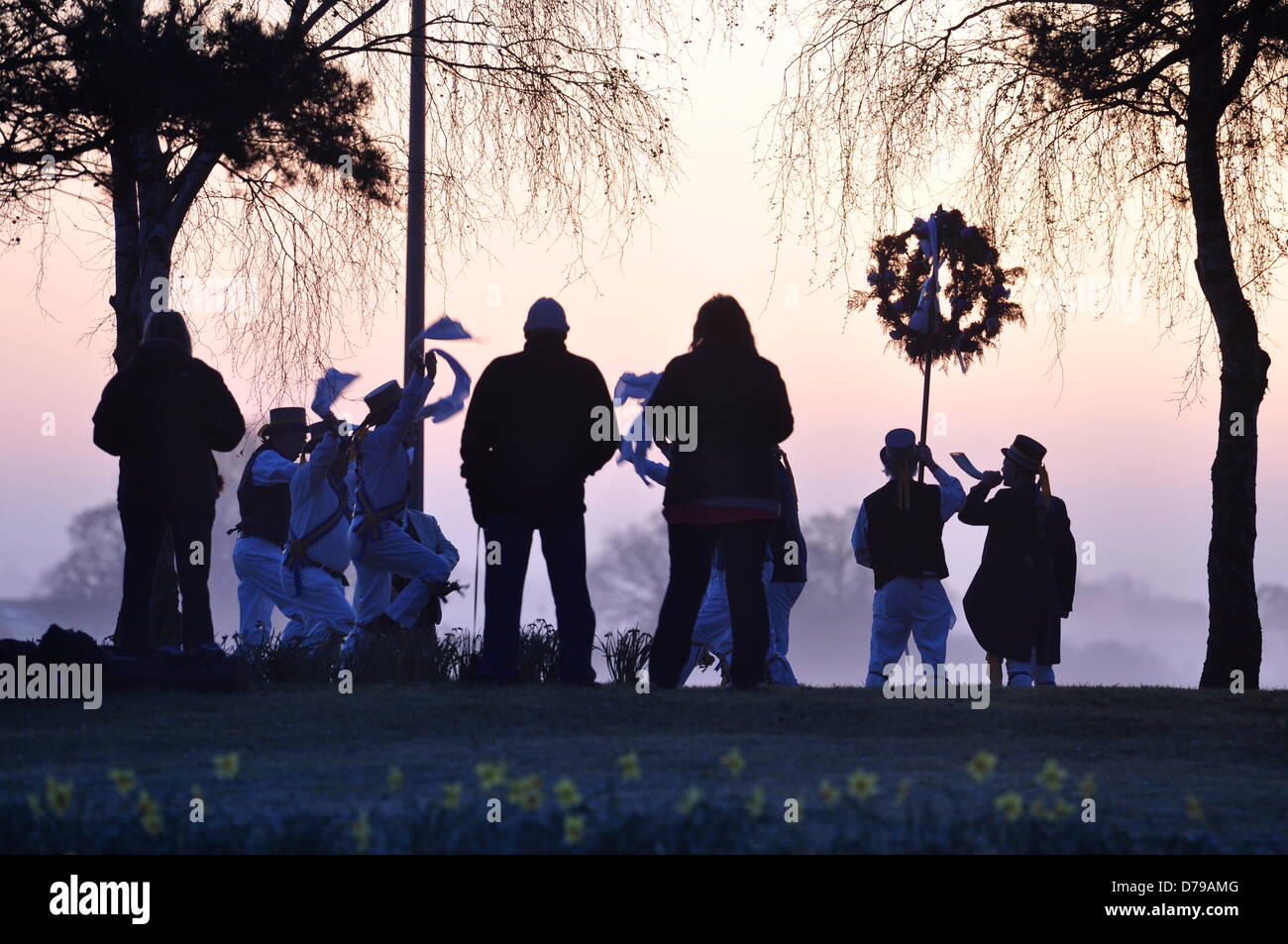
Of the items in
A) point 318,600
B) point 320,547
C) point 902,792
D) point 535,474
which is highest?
point 320,547

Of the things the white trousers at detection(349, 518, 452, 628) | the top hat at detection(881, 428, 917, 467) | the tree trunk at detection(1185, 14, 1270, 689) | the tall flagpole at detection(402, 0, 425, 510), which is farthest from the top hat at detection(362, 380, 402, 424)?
the tree trunk at detection(1185, 14, 1270, 689)

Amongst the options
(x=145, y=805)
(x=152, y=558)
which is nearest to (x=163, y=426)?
(x=152, y=558)

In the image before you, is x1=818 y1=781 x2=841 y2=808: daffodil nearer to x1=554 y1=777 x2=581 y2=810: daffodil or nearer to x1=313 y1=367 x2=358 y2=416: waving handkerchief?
x1=554 y1=777 x2=581 y2=810: daffodil

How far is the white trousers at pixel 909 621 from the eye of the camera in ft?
44.5

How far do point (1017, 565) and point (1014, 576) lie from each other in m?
0.08

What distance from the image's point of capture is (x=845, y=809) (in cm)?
603

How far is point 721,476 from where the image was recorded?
32.6ft

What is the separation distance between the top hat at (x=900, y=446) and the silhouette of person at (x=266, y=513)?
4.54 meters

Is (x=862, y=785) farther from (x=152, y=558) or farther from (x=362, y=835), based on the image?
(x=152, y=558)

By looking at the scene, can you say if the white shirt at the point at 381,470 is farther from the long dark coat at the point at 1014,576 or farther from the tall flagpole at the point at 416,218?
the long dark coat at the point at 1014,576

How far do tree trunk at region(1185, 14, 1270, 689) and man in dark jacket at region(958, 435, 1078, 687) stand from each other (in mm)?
1283

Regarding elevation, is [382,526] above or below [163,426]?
below
